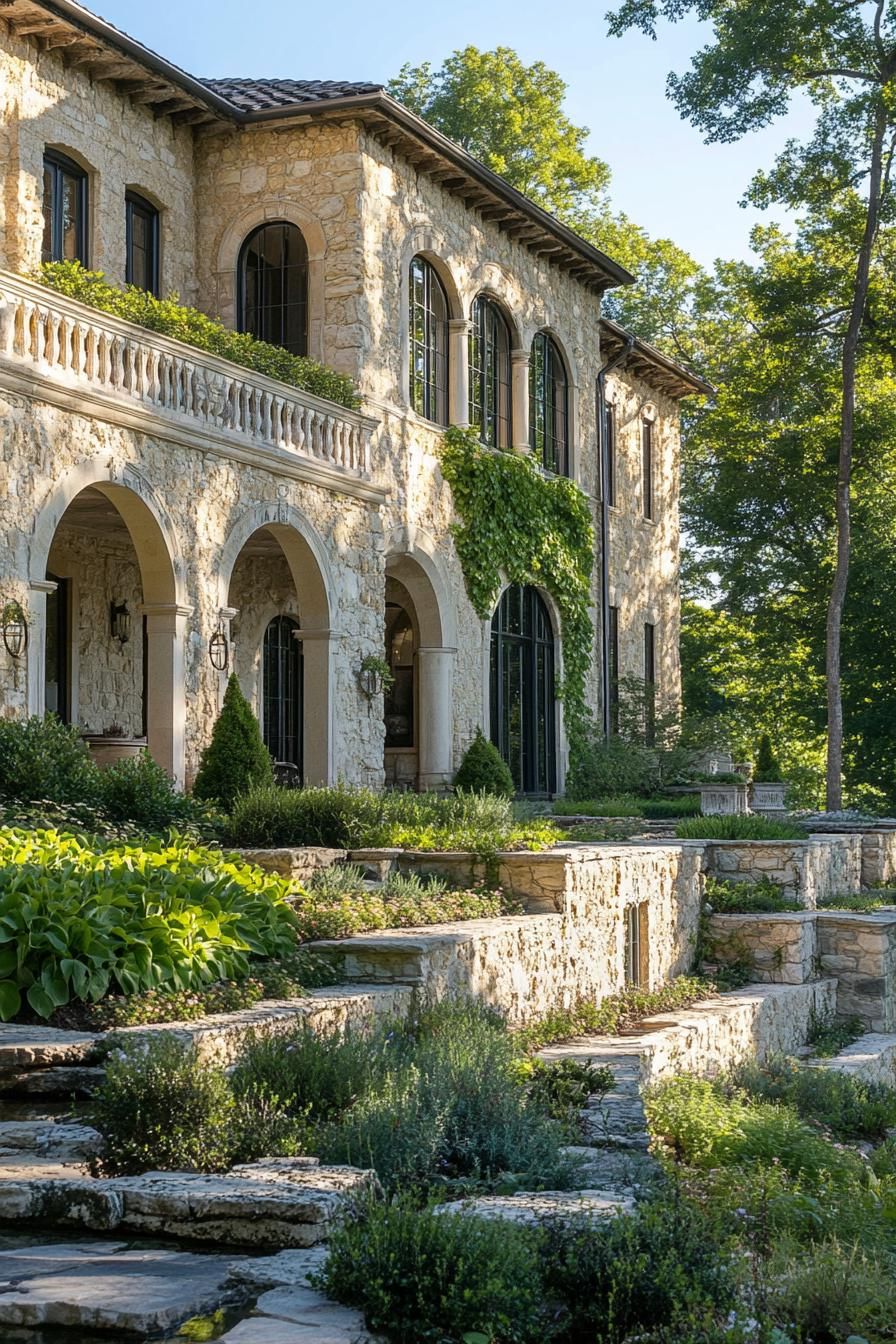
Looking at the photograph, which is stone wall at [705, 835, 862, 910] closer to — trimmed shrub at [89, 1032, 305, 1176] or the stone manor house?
the stone manor house

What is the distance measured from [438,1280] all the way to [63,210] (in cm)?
1542

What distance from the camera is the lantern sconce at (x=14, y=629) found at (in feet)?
41.0

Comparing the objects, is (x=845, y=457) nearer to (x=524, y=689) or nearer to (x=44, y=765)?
(x=524, y=689)

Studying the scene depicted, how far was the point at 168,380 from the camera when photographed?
48.2 ft

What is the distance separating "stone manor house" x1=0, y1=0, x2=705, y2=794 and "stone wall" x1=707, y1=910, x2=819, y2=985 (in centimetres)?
525

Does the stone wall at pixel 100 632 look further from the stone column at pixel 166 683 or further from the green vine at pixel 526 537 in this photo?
the green vine at pixel 526 537

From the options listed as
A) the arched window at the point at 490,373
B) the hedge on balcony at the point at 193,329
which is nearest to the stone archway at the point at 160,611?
the hedge on balcony at the point at 193,329

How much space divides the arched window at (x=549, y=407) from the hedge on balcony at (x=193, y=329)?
5986 millimetres

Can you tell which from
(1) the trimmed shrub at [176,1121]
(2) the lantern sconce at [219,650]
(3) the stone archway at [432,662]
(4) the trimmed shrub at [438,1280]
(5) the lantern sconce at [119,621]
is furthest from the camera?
(3) the stone archway at [432,662]

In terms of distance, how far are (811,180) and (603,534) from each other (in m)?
6.75

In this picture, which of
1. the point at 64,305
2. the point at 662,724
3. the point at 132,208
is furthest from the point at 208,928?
the point at 662,724

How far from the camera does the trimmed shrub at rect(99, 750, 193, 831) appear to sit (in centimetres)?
1169

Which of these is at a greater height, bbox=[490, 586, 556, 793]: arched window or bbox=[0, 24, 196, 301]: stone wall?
bbox=[0, 24, 196, 301]: stone wall

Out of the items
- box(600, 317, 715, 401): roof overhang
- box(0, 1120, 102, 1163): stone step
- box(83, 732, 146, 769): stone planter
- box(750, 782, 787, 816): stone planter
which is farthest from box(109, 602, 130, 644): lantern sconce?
box(0, 1120, 102, 1163): stone step
